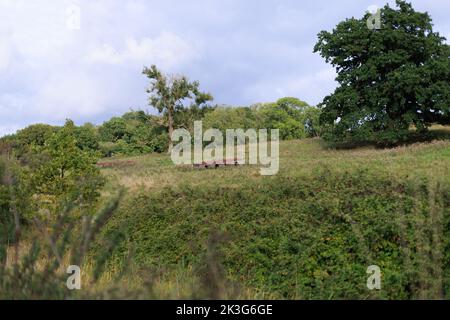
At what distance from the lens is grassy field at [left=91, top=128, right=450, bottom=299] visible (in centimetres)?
762

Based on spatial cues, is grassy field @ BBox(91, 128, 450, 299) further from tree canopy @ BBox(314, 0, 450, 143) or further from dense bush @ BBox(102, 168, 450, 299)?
tree canopy @ BBox(314, 0, 450, 143)

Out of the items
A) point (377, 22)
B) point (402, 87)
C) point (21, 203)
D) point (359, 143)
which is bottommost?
point (21, 203)

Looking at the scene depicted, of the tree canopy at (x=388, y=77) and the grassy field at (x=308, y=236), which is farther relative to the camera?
the tree canopy at (x=388, y=77)

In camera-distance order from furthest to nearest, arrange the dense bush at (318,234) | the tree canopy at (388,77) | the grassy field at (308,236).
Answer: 1. the tree canopy at (388,77)
2. the dense bush at (318,234)
3. the grassy field at (308,236)

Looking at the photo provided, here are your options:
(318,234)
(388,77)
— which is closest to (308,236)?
(318,234)

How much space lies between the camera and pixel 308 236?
9180 mm

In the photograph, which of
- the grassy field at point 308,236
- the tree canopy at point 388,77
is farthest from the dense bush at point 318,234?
the tree canopy at point 388,77

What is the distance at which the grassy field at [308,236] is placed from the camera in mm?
7625

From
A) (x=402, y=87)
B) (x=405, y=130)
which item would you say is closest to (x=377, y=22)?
(x=402, y=87)

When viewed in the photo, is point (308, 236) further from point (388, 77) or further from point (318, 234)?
point (388, 77)

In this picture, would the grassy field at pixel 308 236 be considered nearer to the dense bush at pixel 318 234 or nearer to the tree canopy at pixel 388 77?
the dense bush at pixel 318 234
